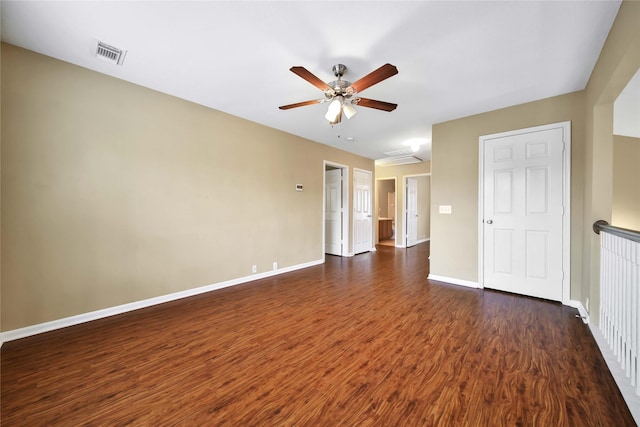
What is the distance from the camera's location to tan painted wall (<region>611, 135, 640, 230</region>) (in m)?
2.58

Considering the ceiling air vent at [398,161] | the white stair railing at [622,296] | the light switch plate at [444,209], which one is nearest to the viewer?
the white stair railing at [622,296]

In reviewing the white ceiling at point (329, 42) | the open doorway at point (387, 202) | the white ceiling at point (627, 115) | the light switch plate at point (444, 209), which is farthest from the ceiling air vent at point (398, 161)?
the white ceiling at point (627, 115)

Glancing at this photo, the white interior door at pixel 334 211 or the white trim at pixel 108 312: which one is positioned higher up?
the white interior door at pixel 334 211

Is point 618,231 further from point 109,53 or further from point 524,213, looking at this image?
point 109,53

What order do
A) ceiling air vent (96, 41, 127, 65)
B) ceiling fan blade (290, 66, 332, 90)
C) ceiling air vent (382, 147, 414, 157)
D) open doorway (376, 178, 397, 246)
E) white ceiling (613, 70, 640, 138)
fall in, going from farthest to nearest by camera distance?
open doorway (376, 178, 397, 246), ceiling air vent (382, 147, 414, 157), white ceiling (613, 70, 640, 138), ceiling air vent (96, 41, 127, 65), ceiling fan blade (290, 66, 332, 90)

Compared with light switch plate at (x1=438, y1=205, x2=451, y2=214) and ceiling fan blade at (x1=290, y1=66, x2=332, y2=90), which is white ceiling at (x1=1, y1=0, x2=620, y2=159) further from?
light switch plate at (x1=438, y1=205, x2=451, y2=214)

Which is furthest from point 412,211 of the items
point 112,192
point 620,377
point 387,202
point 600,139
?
point 112,192

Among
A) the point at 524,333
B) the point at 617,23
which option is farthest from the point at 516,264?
the point at 617,23

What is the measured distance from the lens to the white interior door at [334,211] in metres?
6.21

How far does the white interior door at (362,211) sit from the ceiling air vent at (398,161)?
705 millimetres

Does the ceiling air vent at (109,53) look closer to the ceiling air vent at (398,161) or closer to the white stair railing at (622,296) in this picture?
the white stair railing at (622,296)

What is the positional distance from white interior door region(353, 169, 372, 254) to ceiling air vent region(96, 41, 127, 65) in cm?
485

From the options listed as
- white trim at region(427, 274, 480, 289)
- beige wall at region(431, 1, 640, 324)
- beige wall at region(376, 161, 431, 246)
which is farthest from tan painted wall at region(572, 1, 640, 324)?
beige wall at region(376, 161, 431, 246)

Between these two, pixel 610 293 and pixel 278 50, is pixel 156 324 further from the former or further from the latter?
pixel 610 293
